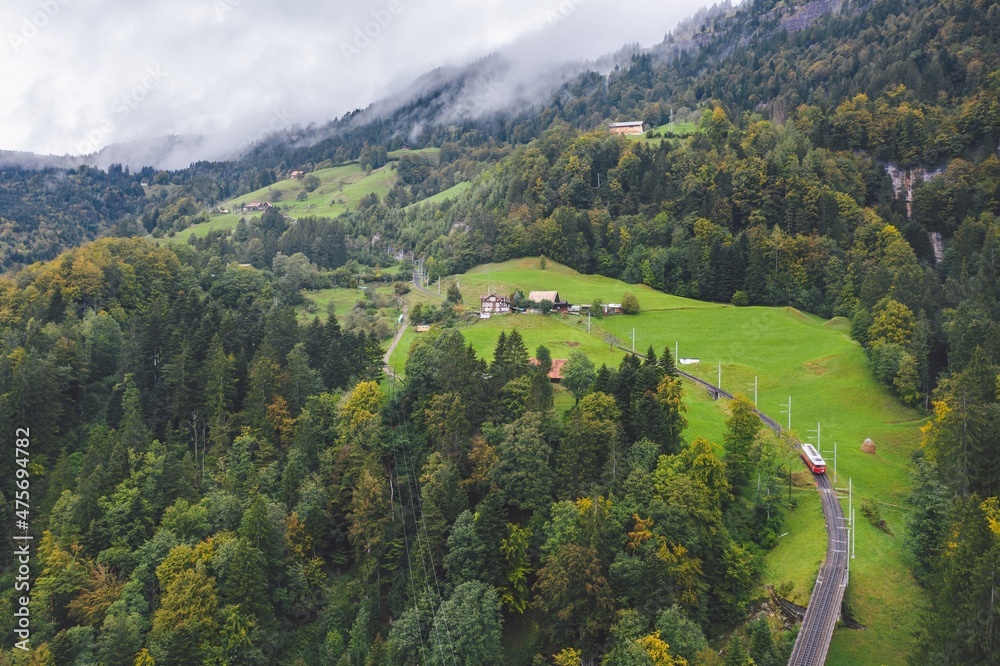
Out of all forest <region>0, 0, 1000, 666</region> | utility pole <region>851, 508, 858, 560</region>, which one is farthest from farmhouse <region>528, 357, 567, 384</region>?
utility pole <region>851, 508, 858, 560</region>

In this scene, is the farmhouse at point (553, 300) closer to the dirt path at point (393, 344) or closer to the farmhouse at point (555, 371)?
the dirt path at point (393, 344)

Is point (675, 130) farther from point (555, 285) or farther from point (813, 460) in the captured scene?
point (813, 460)

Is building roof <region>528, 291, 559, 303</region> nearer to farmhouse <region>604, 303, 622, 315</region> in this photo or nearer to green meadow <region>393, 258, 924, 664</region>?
green meadow <region>393, 258, 924, 664</region>

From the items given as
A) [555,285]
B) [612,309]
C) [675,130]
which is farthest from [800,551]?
[675,130]

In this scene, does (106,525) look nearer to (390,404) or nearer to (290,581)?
(290,581)

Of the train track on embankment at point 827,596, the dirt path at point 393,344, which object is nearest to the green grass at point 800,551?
the train track on embankment at point 827,596

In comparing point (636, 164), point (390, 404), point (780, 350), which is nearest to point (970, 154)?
point (636, 164)
